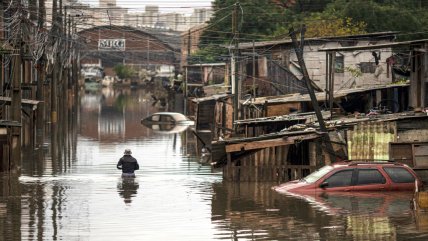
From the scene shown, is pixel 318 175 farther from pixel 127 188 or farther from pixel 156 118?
pixel 156 118

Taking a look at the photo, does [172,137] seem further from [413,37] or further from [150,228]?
[150,228]

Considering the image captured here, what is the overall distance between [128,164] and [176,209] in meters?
7.07

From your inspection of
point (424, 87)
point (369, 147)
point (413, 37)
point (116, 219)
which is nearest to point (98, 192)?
point (116, 219)

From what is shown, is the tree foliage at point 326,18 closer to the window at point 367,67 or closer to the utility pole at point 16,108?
the window at point 367,67

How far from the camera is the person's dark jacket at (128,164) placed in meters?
32.0

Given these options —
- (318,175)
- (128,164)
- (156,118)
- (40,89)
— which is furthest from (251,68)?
(318,175)

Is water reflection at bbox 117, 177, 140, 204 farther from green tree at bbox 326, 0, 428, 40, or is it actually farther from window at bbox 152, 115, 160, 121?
green tree at bbox 326, 0, 428, 40

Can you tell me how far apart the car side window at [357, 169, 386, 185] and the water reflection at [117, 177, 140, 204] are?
6037 mm

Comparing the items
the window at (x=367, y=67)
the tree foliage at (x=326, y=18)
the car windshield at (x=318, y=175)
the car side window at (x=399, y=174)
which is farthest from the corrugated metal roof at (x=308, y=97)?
the car side window at (x=399, y=174)

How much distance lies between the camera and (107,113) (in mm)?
78875

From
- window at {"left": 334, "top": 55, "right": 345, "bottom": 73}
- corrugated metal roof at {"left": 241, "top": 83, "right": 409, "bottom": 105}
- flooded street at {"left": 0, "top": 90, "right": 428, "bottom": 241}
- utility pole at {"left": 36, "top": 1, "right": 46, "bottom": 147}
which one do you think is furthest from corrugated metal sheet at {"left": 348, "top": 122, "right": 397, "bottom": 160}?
utility pole at {"left": 36, "top": 1, "right": 46, "bottom": 147}

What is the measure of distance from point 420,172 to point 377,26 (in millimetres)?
38570

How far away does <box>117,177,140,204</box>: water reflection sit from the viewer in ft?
91.7

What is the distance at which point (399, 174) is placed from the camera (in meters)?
26.3
